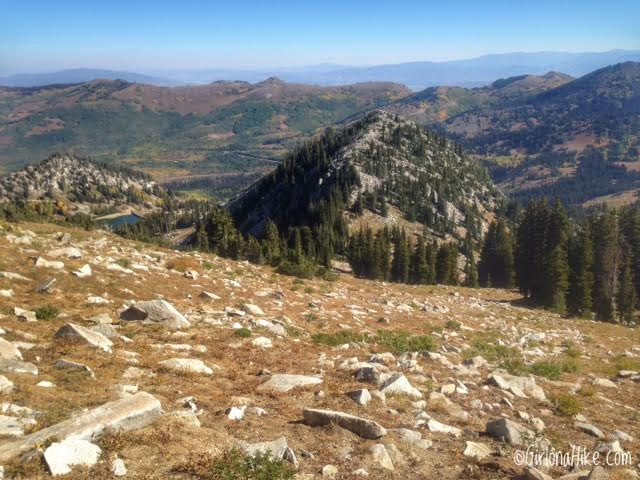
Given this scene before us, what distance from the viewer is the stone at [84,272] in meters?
20.2

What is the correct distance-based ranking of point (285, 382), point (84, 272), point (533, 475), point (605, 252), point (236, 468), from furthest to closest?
point (605, 252) → point (84, 272) → point (285, 382) → point (533, 475) → point (236, 468)

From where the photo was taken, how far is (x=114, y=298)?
19.2 metres

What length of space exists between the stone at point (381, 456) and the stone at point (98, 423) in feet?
16.0

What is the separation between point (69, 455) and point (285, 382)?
21.9 feet

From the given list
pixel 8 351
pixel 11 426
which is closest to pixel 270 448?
pixel 11 426

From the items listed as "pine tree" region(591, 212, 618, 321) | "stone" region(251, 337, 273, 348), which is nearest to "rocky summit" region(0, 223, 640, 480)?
"stone" region(251, 337, 273, 348)

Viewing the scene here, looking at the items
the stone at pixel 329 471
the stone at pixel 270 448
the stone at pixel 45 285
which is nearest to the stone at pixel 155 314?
the stone at pixel 45 285

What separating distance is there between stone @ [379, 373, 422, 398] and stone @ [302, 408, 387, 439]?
3.09 meters

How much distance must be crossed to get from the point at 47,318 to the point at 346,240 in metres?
119

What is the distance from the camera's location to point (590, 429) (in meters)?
12.1

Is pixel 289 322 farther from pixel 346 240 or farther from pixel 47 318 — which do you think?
pixel 346 240

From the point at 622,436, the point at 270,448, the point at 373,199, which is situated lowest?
the point at 373,199

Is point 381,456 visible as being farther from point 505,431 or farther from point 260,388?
point 260,388

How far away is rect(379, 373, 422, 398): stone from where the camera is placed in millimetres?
12961
